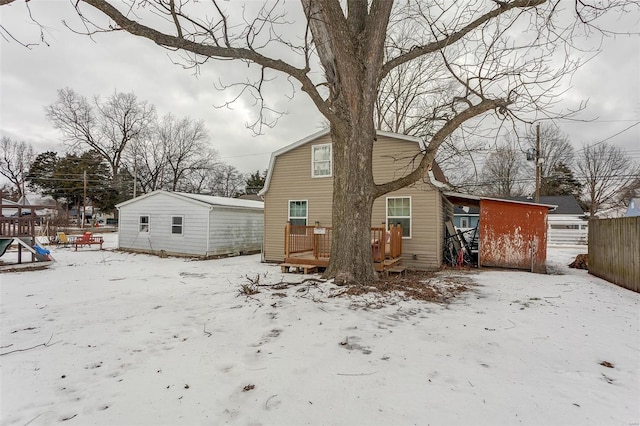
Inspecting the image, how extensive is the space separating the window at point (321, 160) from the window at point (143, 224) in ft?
31.0

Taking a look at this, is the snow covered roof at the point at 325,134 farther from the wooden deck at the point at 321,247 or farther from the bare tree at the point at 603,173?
the bare tree at the point at 603,173

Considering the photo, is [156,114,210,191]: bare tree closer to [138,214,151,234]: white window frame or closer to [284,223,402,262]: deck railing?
[138,214,151,234]: white window frame

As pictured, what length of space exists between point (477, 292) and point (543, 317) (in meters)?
1.62

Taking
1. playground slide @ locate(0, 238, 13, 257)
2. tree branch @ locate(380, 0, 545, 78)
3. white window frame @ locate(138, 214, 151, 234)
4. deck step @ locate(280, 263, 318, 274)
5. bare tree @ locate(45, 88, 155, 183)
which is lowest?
deck step @ locate(280, 263, 318, 274)

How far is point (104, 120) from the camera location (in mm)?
30719

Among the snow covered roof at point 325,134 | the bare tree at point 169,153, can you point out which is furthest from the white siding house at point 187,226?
the bare tree at point 169,153

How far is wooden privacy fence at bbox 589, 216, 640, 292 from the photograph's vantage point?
6266 mm

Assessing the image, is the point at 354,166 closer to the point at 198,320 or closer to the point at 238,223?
the point at 198,320

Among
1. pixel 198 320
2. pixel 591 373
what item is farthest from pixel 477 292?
pixel 198 320

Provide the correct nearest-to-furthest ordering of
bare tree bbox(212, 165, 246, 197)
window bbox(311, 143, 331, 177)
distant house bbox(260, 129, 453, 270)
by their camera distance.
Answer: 1. distant house bbox(260, 129, 453, 270)
2. window bbox(311, 143, 331, 177)
3. bare tree bbox(212, 165, 246, 197)

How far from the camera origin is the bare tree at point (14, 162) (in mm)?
37219

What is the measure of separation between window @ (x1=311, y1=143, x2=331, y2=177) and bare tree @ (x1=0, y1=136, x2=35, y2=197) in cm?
4460

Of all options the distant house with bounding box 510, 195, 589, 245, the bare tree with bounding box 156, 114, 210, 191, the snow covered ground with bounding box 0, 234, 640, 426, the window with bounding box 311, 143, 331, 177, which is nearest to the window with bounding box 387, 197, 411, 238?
the window with bounding box 311, 143, 331, 177

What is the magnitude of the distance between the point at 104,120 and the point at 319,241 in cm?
3337
